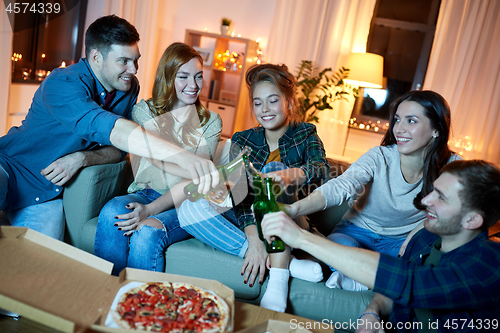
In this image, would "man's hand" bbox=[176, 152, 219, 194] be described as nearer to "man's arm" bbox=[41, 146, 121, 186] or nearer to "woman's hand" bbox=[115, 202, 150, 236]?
"woman's hand" bbox=[115, 202, 150, 236]

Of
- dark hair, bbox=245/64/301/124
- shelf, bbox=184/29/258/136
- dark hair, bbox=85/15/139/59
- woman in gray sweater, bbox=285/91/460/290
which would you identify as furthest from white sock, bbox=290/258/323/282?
shelf, bbox=184/29/258/136

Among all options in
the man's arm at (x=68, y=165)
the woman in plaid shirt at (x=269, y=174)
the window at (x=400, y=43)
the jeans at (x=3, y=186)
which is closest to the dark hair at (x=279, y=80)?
the woman in plaid shirt at (x=269, y=174)

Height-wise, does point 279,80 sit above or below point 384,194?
above

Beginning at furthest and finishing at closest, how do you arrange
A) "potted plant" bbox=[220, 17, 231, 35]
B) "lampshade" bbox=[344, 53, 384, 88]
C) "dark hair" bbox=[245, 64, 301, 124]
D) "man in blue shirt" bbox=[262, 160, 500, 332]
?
"potted plant" bbox=[220, 17, 231, 35] < "lampshade" bbox=[344, 53, 384, 88] < "dark hair" bbox=[245, 64, 301, 124] < "man in blue shirt" bbox=[262, 160, 500, 332]

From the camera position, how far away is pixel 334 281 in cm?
140

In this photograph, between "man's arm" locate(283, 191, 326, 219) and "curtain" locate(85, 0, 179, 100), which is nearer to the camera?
"man's arm" locate(283, 191, 326, 219)

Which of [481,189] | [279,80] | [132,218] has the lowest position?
[132,218]

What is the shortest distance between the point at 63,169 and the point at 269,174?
85cm

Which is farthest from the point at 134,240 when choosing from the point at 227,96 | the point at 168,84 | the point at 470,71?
the point at 470,71

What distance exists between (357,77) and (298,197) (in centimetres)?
298

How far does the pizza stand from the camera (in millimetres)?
879

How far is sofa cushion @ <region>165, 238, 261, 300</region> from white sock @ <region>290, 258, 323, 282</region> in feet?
0.63

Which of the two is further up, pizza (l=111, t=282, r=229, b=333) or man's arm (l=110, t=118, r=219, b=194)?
man's arm (l=110, t=118, r=219, b=194)

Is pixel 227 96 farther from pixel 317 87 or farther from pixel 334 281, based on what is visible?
pixel 334 281
